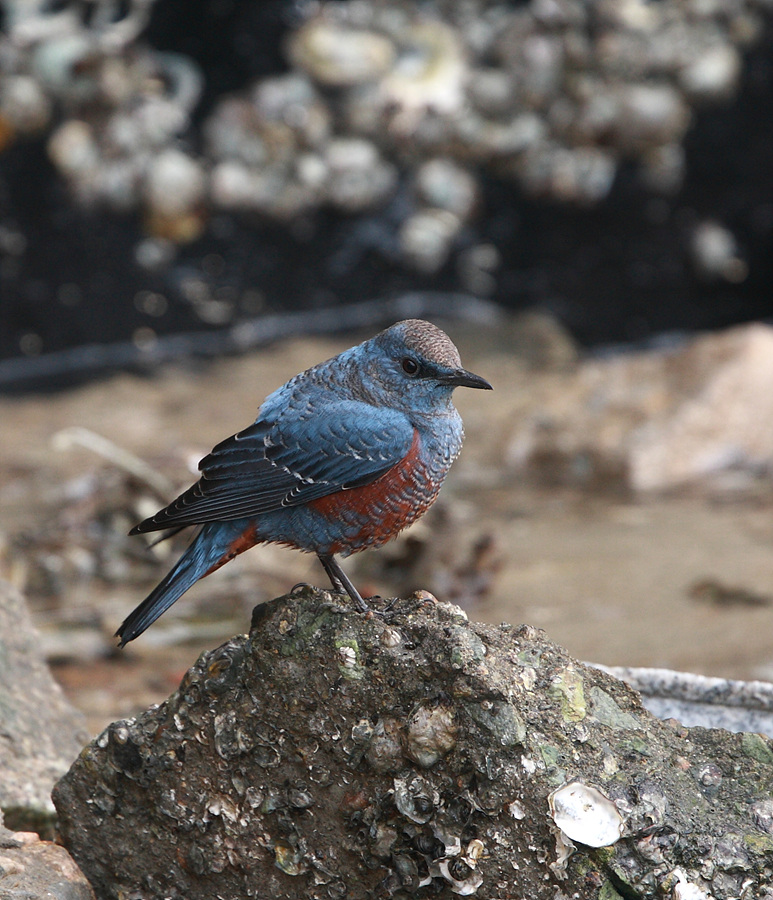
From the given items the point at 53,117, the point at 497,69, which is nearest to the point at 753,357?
the point at 497,69

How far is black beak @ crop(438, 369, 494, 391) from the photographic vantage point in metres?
2.65

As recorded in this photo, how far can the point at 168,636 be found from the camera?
4363mm

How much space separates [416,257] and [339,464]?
16.8ft

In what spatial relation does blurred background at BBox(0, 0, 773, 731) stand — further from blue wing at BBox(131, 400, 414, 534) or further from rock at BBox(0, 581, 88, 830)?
blue wing at BBox(131, 400, 414, 534)

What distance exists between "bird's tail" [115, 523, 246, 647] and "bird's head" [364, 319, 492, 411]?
20.7 inches

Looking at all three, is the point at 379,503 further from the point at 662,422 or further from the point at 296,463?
the point at 662,422

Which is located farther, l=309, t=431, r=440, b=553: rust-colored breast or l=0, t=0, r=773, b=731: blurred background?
l=0, t=0, r=773, b=731: blurred background

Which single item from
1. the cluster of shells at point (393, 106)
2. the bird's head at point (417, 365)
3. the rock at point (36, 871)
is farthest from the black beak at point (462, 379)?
the cluster of shells at point (393, 106)

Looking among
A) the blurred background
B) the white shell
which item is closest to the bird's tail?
the white shell

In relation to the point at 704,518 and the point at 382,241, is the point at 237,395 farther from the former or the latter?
the point at 704,518

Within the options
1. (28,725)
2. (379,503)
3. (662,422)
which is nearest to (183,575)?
(379,503)

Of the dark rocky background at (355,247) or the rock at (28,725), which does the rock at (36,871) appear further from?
the dark rocky background at (355,247)

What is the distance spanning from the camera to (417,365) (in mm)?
2750

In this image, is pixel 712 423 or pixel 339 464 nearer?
pixel 339 464
